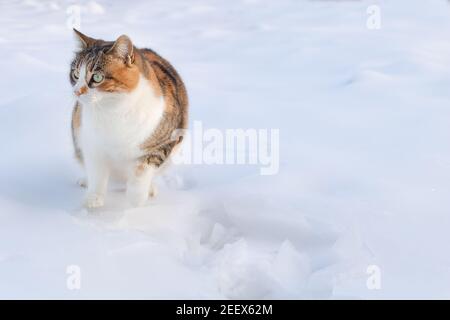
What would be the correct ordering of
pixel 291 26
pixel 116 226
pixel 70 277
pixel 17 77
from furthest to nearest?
1. pixel 291 26
2. pixel 17 77
3. pixel 116 226
4. pixel 70 277

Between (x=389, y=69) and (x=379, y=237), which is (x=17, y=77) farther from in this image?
(x=379, y=237)

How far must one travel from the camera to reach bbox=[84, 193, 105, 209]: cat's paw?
2229 millimetres

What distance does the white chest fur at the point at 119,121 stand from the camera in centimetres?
201

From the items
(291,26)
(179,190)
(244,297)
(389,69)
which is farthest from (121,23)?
(244,297)

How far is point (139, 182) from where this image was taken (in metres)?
2.22

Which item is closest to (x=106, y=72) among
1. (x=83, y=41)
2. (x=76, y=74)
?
(x=76, y=74)

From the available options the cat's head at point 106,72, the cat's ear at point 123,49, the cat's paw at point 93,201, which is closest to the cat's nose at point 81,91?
the cat's head at point 106,72

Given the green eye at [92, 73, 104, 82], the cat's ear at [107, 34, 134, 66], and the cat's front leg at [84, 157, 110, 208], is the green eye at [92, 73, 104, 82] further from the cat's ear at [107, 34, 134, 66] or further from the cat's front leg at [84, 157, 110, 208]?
the cat's front leg at [84, 157, 110, 208]

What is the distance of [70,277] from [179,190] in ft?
2.67

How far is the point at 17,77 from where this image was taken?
4066mm

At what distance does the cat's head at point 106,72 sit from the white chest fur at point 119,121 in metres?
0.01

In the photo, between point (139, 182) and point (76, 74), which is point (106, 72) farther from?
point (139, 182)

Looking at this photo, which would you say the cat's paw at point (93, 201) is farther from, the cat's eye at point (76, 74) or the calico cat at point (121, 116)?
the cat's eye at point (76, 74)

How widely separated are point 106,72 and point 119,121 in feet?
0.62
